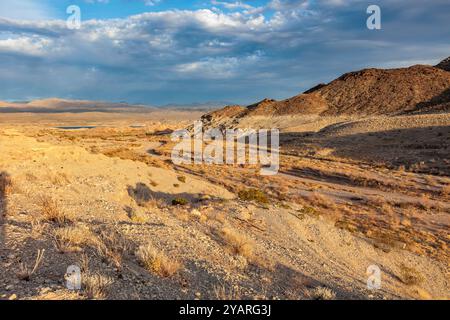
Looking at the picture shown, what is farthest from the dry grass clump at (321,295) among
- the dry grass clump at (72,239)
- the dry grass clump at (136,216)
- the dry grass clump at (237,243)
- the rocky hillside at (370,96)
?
the rocky hillside at (370,96)

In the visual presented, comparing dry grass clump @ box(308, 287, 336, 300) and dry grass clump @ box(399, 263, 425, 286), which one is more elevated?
dry grass clump @ box(308, 287, 336, 300)

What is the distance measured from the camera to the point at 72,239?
810cm

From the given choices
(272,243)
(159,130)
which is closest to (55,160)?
(272,243)

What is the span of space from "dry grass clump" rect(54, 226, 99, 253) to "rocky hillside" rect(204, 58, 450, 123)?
87130 millimetres

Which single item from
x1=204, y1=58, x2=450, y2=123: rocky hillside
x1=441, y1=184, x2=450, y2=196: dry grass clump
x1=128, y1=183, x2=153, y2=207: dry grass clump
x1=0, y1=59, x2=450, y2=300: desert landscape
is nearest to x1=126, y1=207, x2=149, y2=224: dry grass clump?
x1=0, y1=59, x2=450, y2=300: desert landscape

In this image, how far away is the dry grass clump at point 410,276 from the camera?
11.6 meters

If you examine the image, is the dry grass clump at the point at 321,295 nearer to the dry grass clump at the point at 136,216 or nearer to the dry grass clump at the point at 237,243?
the dry grass clump at the point at 237,243

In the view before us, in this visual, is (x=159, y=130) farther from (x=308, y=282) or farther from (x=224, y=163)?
(x=308, y=282)

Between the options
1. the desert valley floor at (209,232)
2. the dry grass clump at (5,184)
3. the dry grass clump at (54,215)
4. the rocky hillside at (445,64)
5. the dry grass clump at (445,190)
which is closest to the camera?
the desert valley floor at (209,232)

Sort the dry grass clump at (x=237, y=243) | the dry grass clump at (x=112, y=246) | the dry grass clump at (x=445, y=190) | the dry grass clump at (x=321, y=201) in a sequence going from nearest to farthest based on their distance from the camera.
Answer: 1. the dry grass clump at (x=112, y=246)
2. the dry grass clump at (x=237, y=243)
3. the dry grass clump at (x=321, y=201)
4. the dry grass clump at (x=445, y=190)

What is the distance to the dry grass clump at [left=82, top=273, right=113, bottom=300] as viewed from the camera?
19.4 ft

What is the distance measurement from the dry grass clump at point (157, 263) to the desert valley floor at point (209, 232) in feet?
0.08

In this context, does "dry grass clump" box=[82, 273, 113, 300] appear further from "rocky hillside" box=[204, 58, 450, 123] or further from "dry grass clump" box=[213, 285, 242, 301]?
"rocky hillside" box=[204, 58, 450, 123]

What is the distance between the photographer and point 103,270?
7066 millimetres
